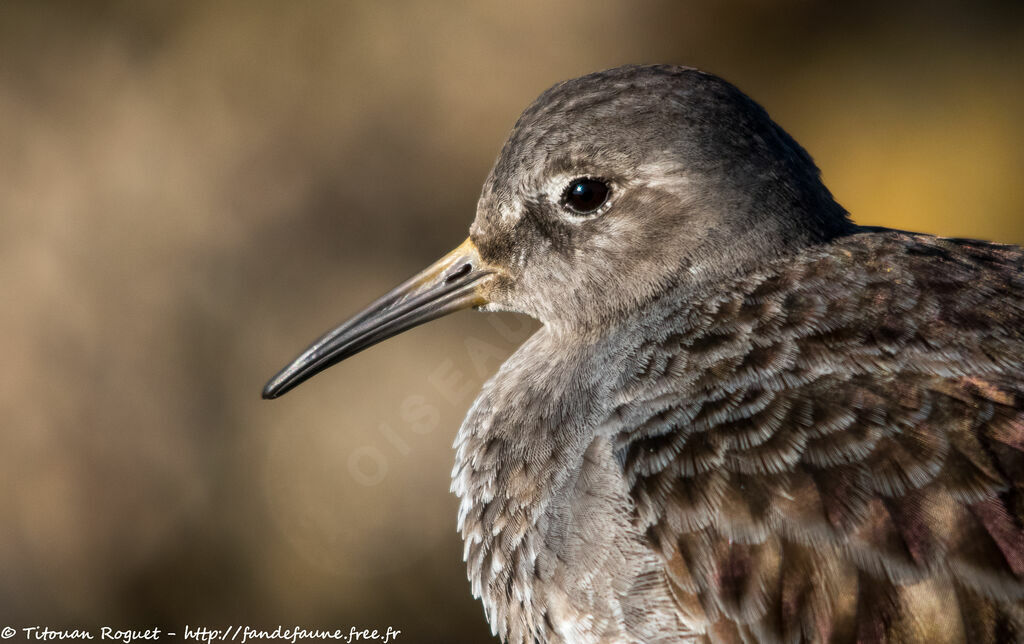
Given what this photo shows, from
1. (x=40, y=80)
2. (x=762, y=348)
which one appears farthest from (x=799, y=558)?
(x=40, y=80)

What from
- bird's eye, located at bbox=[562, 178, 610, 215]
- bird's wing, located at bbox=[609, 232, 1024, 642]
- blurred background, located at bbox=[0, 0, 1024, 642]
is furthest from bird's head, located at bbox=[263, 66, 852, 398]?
blurred background, located at bbox=[0, 0, 1024, 642]

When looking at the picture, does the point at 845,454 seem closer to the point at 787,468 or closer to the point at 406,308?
the point at 787,468

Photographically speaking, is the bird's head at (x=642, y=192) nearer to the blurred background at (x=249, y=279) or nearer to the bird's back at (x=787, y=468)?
the bird's back at (x=787, y=468)

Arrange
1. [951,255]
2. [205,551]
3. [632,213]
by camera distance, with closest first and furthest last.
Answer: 1. [951,255]
2. [632,213]
3. [205,551]

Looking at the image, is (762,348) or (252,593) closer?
Answer: (762,348)

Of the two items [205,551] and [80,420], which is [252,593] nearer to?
[205,551]

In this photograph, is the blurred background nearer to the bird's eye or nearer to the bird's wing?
the bird's eye

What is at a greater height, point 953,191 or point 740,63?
point 740,63
